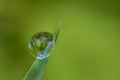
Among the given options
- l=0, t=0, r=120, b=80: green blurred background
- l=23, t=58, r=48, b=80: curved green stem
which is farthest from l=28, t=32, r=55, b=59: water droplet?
l=0, t=0, r=120, b=80: green blurred background

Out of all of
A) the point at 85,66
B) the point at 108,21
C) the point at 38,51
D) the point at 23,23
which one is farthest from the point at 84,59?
the point at 38,51

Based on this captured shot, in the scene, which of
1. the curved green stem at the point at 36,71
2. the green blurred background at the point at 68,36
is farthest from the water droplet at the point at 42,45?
the green blurred background at the point at 68,36

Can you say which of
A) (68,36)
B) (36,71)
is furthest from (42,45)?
(68,36)

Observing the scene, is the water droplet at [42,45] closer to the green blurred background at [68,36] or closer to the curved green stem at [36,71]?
the curved green stem at [36,71]

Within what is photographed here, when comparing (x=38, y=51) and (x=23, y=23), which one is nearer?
(x=38, y=51)

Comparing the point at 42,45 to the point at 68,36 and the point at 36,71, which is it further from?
the point at 68,36

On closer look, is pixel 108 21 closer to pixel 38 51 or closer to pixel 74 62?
pixel 74 62
